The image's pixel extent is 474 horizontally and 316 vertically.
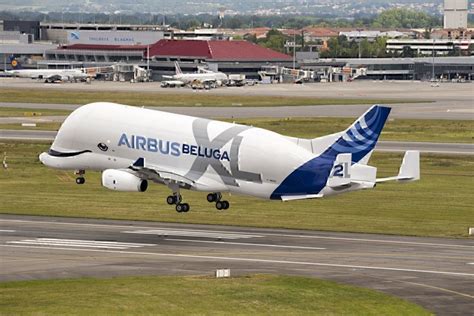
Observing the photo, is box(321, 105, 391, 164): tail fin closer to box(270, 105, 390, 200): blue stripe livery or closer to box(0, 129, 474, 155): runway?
box(270, 105, 390, 200): blue stripe livery

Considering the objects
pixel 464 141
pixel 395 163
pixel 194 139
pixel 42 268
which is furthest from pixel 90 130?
pixel 464 141

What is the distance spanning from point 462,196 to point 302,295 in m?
48.9

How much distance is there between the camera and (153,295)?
247 feet

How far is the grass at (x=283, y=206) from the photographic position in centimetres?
10650

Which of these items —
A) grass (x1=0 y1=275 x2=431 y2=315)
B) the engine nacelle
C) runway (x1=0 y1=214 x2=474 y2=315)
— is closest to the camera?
grass (x1=0 y1=275 x2=431 y2=315)

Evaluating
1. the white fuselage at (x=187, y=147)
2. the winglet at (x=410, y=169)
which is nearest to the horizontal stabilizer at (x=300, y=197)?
the white fuselage at (x=187, y=147)

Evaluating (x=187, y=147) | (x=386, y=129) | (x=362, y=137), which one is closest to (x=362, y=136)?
(x=362, y=137)

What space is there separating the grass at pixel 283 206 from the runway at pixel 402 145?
81.7 feet

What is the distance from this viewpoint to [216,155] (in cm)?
9425

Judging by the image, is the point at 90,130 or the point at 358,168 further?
the point at 90,130

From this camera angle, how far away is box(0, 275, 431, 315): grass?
235ft

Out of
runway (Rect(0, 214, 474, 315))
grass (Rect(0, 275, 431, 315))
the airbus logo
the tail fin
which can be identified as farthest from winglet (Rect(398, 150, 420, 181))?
grass (Rect(0, 275, 431, 315))

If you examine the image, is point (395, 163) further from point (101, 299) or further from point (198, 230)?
point (101, 299)

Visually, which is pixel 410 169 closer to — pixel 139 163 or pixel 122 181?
pixel 139 163
